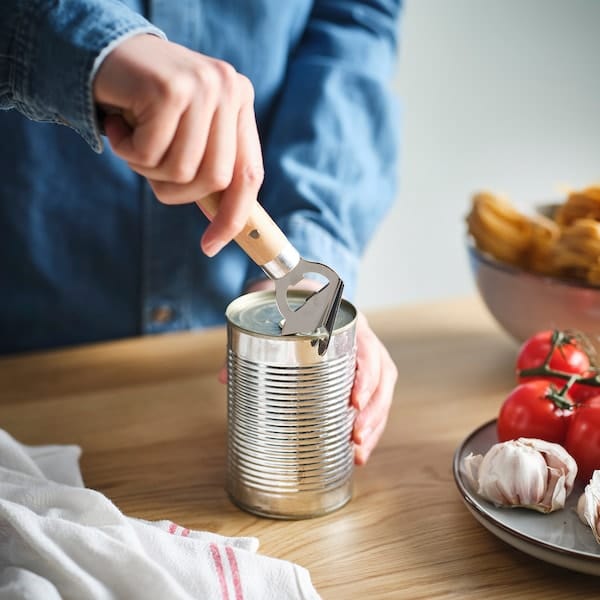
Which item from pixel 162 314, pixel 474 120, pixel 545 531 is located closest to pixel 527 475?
pixel 545 531

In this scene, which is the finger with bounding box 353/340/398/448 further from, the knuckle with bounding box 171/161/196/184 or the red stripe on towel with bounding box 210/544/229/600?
the knuckle with bounding box 171/161/196/184

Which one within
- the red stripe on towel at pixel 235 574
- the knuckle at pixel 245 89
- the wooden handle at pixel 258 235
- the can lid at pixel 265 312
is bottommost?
the red stripe on towel at pixel 235 574

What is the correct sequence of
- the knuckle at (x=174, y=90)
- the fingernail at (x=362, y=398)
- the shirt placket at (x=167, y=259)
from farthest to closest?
the shirt placket at (x=167, y=259), the fingernail at (x=362, y=398), the knuckle at (x=174, y=90)

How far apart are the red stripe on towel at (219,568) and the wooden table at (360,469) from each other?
78 mm

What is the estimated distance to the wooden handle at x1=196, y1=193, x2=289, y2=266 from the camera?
0.80 meters

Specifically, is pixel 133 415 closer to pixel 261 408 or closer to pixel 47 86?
pixel 261 408

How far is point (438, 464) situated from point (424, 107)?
1.30m

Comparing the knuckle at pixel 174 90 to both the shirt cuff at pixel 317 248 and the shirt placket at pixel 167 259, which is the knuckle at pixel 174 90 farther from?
the shirt placket at pixel 167 259

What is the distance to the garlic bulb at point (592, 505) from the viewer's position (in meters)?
0.81

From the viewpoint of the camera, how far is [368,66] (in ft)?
4.61

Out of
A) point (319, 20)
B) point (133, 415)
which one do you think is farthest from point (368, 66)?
point (133, 415)

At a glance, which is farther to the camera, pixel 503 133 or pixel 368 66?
pixel 503 133

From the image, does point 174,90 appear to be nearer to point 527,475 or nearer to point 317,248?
point 527,475

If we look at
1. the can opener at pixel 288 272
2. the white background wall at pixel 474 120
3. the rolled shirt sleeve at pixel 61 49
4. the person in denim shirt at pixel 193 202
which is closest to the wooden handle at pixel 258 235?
the can opener at pixel 288 272
